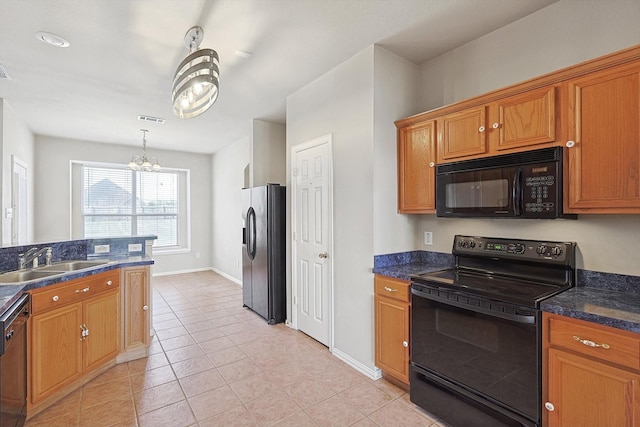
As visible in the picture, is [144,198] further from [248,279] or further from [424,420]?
[424,420]

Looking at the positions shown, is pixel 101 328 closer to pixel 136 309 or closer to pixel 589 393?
pixel 136 309

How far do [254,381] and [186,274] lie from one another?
485 cm

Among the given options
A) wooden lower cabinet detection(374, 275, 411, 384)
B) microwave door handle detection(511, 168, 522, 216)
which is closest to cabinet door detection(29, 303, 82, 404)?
wooden lower cabinet detection(374, 275, 411, 384)

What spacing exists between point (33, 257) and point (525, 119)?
154 inches

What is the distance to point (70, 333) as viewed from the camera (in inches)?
94.7

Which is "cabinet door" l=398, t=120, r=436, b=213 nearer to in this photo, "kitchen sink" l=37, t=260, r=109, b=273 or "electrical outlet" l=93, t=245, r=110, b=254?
"kitchen sink" l=37, t=260, r=109, b=273

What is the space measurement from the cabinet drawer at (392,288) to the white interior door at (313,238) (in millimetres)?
635

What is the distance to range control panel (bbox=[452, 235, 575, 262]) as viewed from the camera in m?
1.98

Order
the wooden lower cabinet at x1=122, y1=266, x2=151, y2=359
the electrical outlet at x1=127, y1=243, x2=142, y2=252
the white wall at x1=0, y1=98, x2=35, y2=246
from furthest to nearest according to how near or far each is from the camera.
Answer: the white wall at x1=0, y1=98, x2=35, y2=246 → the electrical outlet at x1=127, y1=243, x2=142, y2=252 → the wooden lower cabinet at x1=122, y1=266, x2=151, y2=359

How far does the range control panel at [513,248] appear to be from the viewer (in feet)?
6.48

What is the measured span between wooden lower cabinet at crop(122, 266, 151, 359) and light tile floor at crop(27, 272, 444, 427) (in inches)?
6.5

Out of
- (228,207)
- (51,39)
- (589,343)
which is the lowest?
(589,343)

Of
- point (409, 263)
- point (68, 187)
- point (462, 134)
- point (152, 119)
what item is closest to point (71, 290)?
point (409, 263)

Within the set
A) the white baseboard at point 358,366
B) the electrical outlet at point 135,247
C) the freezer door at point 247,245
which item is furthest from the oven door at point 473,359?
the electrical outlet at point 135,247
